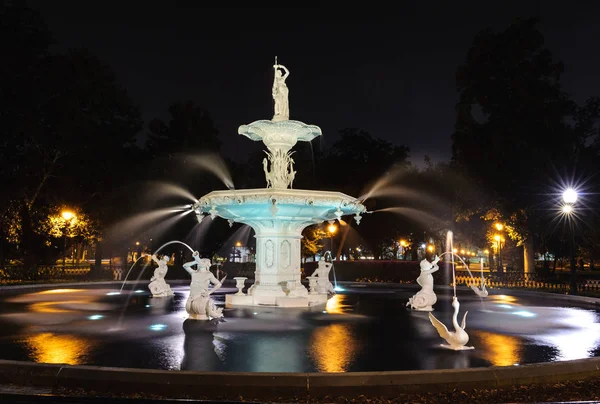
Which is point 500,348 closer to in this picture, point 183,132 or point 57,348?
point 57,348

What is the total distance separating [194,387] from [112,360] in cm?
215

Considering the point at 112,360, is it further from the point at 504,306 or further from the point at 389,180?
the point at 389,180

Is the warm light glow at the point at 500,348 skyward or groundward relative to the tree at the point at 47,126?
groundward

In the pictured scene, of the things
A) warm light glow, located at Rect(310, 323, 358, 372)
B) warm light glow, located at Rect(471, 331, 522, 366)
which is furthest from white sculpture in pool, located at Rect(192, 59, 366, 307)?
warm light glow, located at Rect(471, 331, 522, 366)

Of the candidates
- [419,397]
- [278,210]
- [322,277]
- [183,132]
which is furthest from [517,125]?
[419,397]

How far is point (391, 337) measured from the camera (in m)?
10.4

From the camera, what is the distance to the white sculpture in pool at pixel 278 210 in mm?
15938

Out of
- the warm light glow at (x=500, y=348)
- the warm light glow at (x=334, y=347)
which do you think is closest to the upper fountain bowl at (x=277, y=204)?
the warm light glow at (x=334, y=347)

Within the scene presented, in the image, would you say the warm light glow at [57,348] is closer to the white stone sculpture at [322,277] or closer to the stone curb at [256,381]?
the stone curb at [256,381]

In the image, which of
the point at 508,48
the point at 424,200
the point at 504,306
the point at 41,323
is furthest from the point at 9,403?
the point at 424,200

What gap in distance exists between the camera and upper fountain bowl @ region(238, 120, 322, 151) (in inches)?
701

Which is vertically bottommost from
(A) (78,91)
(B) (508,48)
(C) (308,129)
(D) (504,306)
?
(D) (504,306)

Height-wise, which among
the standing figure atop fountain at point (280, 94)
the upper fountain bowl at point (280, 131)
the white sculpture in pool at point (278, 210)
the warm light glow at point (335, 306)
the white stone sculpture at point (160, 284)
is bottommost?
the warm light glow at point (335, 306)

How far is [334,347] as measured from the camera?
359 inches
